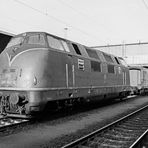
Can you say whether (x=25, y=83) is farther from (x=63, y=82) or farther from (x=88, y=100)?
(x=88, y=100)

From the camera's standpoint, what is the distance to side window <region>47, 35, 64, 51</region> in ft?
32.4

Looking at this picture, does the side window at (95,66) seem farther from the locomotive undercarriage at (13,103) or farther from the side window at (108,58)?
the locomotive undercarriage at (13,103)

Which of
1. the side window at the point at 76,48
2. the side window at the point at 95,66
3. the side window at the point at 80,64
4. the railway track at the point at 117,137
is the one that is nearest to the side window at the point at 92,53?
the side window at the point at 95,66

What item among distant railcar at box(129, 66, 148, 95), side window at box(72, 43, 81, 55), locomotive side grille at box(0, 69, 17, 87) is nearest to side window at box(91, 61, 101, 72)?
side window at box(72, 43, 81, 55)

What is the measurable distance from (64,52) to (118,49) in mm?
53529

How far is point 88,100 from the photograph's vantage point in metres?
12.4

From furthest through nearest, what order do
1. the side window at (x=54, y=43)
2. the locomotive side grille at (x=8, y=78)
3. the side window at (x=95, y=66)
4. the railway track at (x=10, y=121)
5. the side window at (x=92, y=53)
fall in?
1. the side window at (x=92, y=53)
2. the side window at (x=95, y=66)
3. the side window at (x=54, y=43)
4. the locomotive side grille at (x=8, y=78)
5. the railway track at (x=10, y=121)

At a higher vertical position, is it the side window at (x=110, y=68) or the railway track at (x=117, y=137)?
the side window at (x=110, y=68)

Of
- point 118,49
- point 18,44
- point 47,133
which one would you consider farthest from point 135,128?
point 118,49

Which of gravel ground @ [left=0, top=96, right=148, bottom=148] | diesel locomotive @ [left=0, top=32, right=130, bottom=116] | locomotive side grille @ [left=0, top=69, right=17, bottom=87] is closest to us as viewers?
gravel ground @ [left=0, top=96, right=148, bottom=148]

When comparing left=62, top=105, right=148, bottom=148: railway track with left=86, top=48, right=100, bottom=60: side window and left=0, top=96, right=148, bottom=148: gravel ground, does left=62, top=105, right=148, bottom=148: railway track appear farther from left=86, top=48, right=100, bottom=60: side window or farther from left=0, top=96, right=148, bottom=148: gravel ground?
left=86, top=48, right=100, bottom=60: side window

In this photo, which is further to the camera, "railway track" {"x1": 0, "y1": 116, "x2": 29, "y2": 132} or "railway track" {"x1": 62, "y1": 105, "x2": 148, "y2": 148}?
"railway track" {"x1": 0, "y1": 116, "x2": 29, "y2": 132}

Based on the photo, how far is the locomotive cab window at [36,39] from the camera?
9.73 metres

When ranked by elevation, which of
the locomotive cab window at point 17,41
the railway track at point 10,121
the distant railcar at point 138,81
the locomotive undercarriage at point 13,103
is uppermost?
the locomotive cab window at point 17,41
